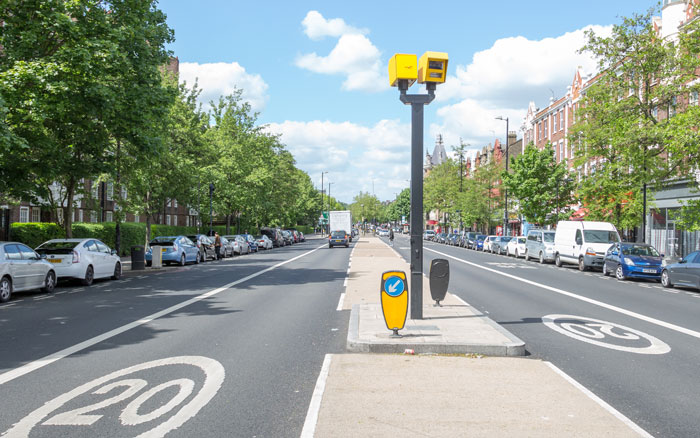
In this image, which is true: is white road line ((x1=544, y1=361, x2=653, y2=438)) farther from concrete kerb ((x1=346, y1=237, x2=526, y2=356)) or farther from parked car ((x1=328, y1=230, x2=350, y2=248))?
parked car ((x1=328, y1=230, x2=350, y2=248))

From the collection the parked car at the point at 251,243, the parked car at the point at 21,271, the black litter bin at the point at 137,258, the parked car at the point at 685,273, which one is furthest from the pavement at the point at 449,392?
the parked car at the point at 251,243

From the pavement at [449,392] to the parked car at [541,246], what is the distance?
2486 centimetres

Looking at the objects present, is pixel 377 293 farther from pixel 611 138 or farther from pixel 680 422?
pixel 611 138

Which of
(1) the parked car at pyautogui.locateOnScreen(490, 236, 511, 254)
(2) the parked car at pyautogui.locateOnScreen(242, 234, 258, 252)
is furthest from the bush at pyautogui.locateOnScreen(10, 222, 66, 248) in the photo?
(1) the parked car at pyautogui.locateOnScreen(490, 236, 511, 254)

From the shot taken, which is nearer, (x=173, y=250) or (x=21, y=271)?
(x=21, y=271)

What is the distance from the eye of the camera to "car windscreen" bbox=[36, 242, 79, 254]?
1734 centimetres

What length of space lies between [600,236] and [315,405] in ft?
83.3

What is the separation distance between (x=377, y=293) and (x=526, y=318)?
4255 mm

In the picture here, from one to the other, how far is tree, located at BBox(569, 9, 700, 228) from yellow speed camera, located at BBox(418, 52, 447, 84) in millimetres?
16175

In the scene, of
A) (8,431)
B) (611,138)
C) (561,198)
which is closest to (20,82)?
(8,431)

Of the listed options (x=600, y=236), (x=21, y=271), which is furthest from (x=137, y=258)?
(x=600, y=236)

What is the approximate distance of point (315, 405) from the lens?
5.30 meters

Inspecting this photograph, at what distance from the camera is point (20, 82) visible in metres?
14.6

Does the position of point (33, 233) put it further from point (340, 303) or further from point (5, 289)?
point (340, 303)
